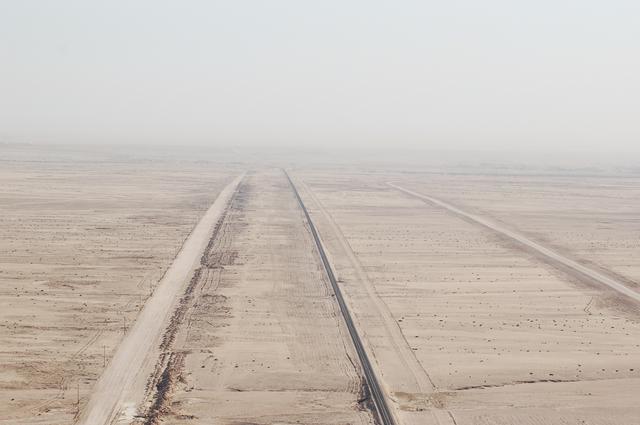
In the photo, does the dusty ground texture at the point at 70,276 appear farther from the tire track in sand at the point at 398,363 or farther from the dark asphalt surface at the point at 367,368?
the tire track in sand at the point at 398,363

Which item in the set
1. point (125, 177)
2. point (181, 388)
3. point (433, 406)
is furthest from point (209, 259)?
point (125, 177)

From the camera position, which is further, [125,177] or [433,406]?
[125,177]

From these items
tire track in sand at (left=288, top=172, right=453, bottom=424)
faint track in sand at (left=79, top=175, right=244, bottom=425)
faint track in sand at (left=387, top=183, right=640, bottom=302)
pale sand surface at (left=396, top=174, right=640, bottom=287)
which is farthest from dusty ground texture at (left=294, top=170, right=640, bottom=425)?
faint track in sand at (left=79, top=175, right=244, bottom=425)

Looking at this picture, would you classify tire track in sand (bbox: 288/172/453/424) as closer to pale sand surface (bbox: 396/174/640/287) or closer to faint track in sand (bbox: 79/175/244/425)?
faint track in sand (bbox: 79/175/244/425)

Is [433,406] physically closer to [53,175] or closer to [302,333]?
[302,333]

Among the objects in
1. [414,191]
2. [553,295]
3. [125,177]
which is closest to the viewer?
[553,295]

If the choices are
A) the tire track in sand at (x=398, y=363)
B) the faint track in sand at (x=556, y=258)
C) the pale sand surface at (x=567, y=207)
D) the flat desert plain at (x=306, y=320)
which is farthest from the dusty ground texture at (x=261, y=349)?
the pale sand surface at (x=567, y=207)
